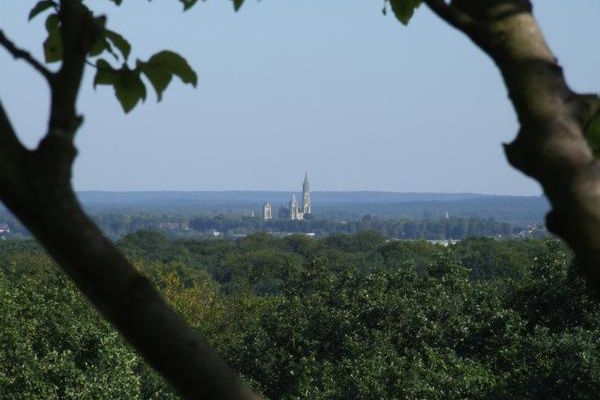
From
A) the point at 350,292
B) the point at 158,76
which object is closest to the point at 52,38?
the point at 158,76

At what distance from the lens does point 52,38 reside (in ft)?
6.76

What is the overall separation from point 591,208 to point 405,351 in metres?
29.4

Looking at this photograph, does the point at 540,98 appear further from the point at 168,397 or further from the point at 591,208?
the point at 168,397

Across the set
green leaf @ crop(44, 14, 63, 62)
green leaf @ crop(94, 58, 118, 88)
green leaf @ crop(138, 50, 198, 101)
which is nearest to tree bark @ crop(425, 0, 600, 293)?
green leaf @ crop(138, 50, 198, 101)

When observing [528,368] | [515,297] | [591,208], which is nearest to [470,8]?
[591,208]

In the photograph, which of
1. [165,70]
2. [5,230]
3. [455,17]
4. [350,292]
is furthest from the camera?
[5,230]

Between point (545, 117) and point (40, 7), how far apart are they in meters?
0.90

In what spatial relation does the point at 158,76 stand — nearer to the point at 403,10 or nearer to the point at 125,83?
the point at 125,83

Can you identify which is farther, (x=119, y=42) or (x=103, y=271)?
(x=119, y=42)

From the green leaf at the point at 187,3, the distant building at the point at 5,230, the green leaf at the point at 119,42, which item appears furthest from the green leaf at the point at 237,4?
the distant building at the point at 5,230

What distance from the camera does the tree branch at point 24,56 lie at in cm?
147

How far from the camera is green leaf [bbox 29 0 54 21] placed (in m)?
1.99

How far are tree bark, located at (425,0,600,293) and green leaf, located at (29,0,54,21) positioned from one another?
71 cm

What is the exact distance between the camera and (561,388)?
73.4 ft
